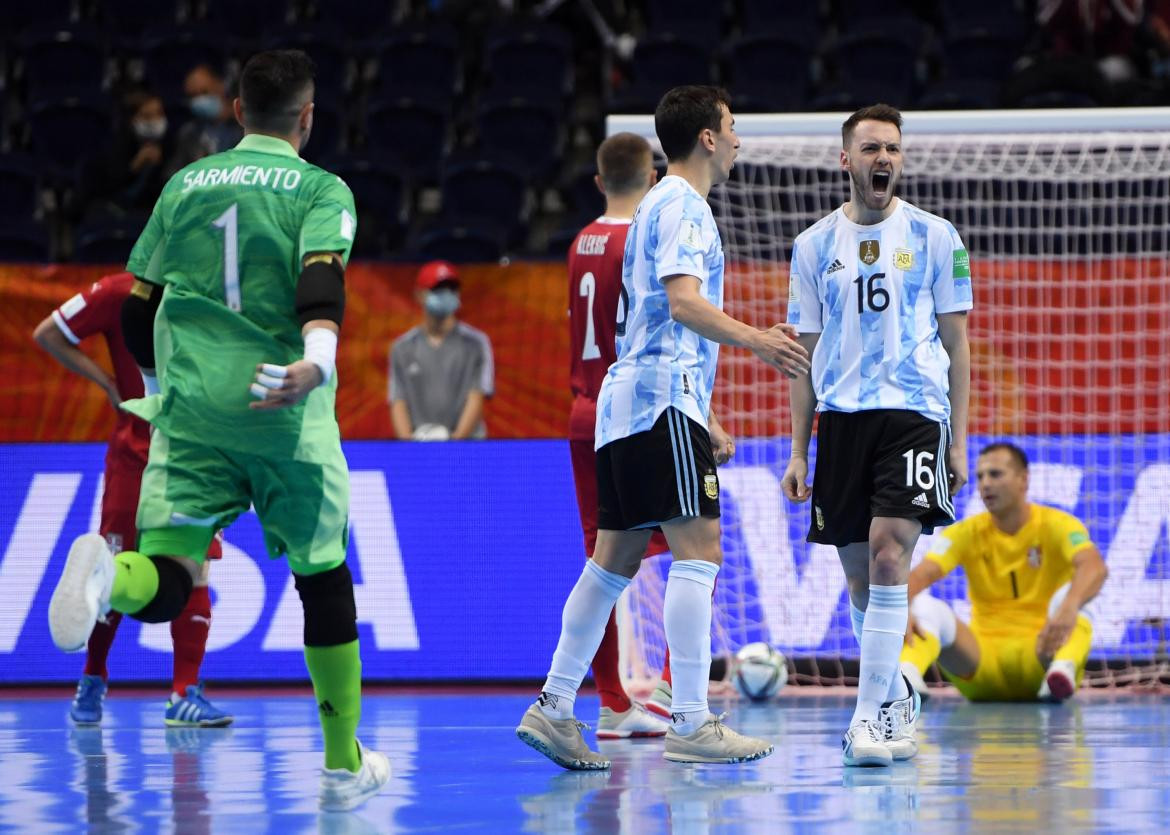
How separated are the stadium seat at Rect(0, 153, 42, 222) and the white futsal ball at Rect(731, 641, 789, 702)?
7.98 meters

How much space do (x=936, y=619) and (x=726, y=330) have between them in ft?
11.6

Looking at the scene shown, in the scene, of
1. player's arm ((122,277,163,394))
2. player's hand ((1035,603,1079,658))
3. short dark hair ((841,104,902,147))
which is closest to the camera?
player's arm ((122,277,163,394))

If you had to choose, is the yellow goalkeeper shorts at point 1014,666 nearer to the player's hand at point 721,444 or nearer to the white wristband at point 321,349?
the player's hand at point 721,444

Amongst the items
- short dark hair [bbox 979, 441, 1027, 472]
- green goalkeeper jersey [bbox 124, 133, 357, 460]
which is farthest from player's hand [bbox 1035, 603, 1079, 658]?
green goalkeeper jersey [bbox 124, 133, 357, 460]

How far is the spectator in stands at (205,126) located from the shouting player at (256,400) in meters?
9.18

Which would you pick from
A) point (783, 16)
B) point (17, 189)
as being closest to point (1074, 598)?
point (783, 16)

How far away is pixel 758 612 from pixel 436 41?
24.9ft

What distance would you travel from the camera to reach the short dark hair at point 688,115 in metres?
5.98

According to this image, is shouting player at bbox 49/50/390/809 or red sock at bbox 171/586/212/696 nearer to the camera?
shouting player at bbox 49/50/390/809

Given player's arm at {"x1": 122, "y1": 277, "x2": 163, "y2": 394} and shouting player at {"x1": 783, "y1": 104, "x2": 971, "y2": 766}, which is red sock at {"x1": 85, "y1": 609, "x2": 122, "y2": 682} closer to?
player's arm at {"x1": 122, "y1": 277, "x2": 163, "y2": 394}

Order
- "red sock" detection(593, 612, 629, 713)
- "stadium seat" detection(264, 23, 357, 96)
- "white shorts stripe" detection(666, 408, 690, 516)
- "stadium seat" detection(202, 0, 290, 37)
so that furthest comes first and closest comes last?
"stadium seat" detection(202, 0, 290, 37), "stadium seat" detection(264, 23, 357, 96), "red sock" detection(593, 612, 629, 713), "white shorts stripe" detection(666, 408, 690, 516)

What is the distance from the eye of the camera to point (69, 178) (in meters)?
14.4

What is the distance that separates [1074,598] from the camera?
8.43m

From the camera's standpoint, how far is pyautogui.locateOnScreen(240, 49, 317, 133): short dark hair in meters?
4.83
